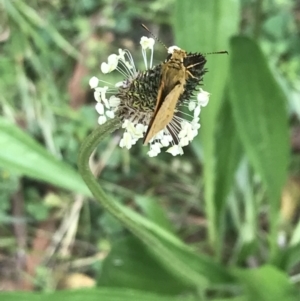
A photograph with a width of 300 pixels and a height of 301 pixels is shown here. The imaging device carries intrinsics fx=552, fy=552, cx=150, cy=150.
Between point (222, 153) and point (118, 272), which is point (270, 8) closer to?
point (222, 153)

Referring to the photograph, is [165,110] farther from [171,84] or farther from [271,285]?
[271,285]

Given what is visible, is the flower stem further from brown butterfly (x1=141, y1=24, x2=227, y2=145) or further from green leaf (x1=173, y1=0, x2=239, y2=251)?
green leaf (x1=173, y1=0, x2=239, y2=251)

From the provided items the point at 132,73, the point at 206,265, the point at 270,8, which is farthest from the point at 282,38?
the point at 132,73

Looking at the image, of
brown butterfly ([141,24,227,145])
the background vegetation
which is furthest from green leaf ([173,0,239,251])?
brown butterfly ([141,24,227,145])

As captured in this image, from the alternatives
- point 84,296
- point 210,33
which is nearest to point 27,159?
point 84,296

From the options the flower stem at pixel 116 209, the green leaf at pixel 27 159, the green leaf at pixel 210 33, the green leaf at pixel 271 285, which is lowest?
the green leaf at pixel 271 285

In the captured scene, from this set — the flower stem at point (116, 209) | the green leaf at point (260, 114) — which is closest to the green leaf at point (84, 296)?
the flower stem at point (116, 209)

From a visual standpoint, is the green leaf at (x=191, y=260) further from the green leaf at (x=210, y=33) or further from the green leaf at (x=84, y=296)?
the green leaf at (x=210, y=33)
